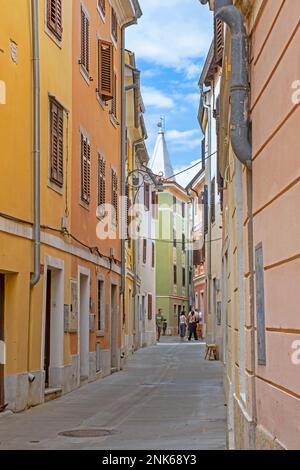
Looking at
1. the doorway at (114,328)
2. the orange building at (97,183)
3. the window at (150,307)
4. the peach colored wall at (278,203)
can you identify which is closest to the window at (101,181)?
the orange building at (97,183)

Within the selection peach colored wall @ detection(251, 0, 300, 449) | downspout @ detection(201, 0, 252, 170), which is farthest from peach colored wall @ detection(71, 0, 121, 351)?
peach colored wall @ detection(251, 0, 300, 449)

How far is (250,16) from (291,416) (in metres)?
2.97

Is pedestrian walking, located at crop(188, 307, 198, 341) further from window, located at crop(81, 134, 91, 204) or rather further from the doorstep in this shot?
the doorstep

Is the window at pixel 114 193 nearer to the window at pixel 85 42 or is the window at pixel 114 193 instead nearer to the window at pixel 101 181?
the window at pixel 101 181

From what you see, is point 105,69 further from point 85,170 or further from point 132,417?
point 132,417

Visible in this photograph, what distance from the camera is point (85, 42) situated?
16.8 m

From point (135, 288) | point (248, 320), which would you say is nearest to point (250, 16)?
point (248, 320)

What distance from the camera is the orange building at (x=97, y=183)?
52.0 ft

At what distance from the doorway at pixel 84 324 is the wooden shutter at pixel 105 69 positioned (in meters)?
4.99

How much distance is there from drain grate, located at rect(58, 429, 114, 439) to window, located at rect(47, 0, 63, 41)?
7300 mm

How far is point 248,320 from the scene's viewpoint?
552 centimetres

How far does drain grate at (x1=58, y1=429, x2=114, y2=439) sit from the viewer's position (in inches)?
375

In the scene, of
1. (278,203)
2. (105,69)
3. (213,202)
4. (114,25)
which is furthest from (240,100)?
(213,202)
